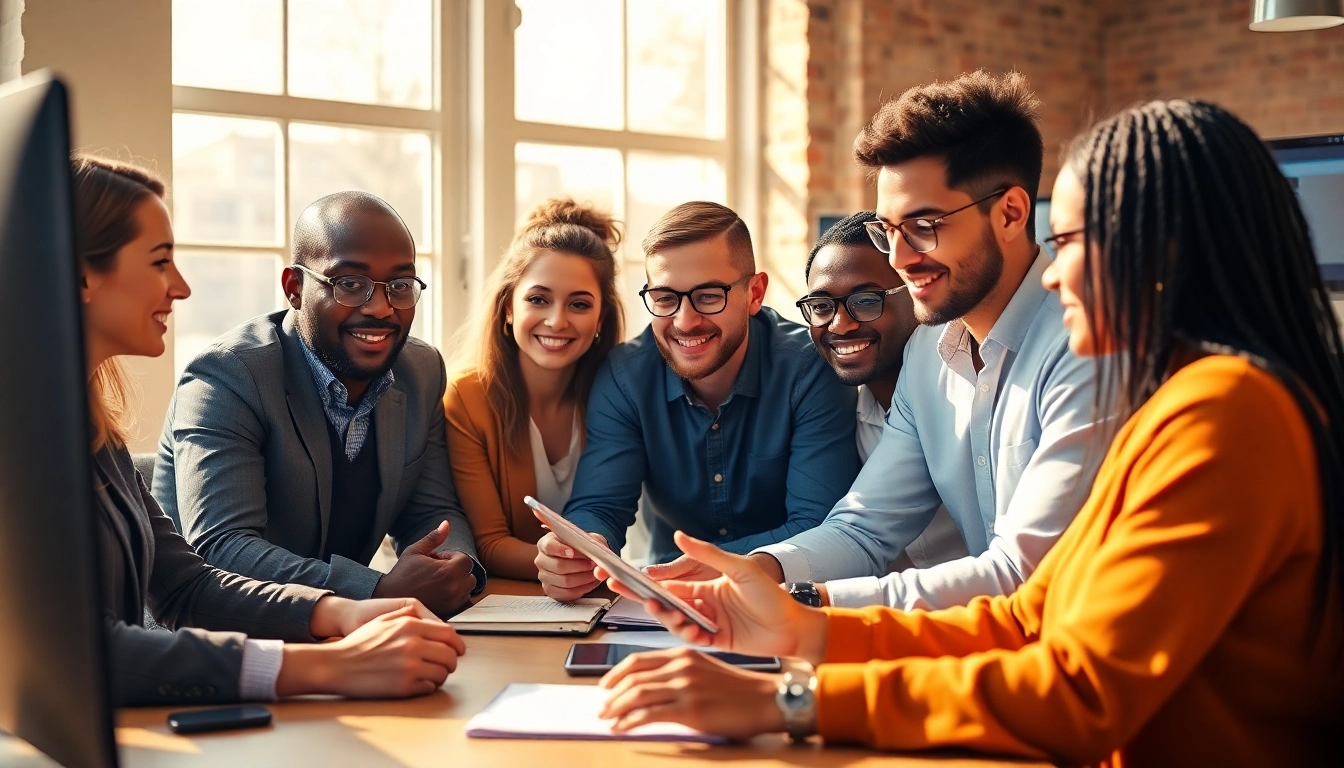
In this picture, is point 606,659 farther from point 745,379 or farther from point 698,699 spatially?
point 745,379

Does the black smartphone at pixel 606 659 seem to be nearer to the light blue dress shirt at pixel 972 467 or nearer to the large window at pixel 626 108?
the light blue dress shirt at pixel 972 467

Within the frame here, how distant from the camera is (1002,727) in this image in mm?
1206

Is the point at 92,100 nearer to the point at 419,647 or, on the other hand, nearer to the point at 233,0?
the point at 233,0

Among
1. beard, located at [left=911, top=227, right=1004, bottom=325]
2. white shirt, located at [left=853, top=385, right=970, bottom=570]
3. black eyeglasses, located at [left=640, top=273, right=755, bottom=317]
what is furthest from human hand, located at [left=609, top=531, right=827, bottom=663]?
black eyeglasses, located at [left=640, top=273, right=755, bottom=317]

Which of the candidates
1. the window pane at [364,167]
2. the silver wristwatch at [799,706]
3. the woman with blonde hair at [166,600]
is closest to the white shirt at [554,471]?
the woman with blonde hair at [166,600]

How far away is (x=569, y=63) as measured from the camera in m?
4.84

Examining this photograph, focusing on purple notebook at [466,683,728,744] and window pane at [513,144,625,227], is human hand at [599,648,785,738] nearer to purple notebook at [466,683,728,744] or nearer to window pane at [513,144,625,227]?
purple notebook at [466,683,728,744]

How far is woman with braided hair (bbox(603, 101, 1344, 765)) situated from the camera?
44.9 inches

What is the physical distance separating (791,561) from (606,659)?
583 mm

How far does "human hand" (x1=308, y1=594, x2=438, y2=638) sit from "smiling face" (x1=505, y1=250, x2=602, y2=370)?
3.59 ft

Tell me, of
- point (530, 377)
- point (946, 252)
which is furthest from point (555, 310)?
point (946, 252)

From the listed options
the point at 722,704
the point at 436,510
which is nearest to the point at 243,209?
the point at 436,510

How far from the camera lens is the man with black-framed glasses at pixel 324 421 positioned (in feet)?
7.41

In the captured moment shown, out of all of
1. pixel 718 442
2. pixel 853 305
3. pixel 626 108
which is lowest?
pixel 718 442
